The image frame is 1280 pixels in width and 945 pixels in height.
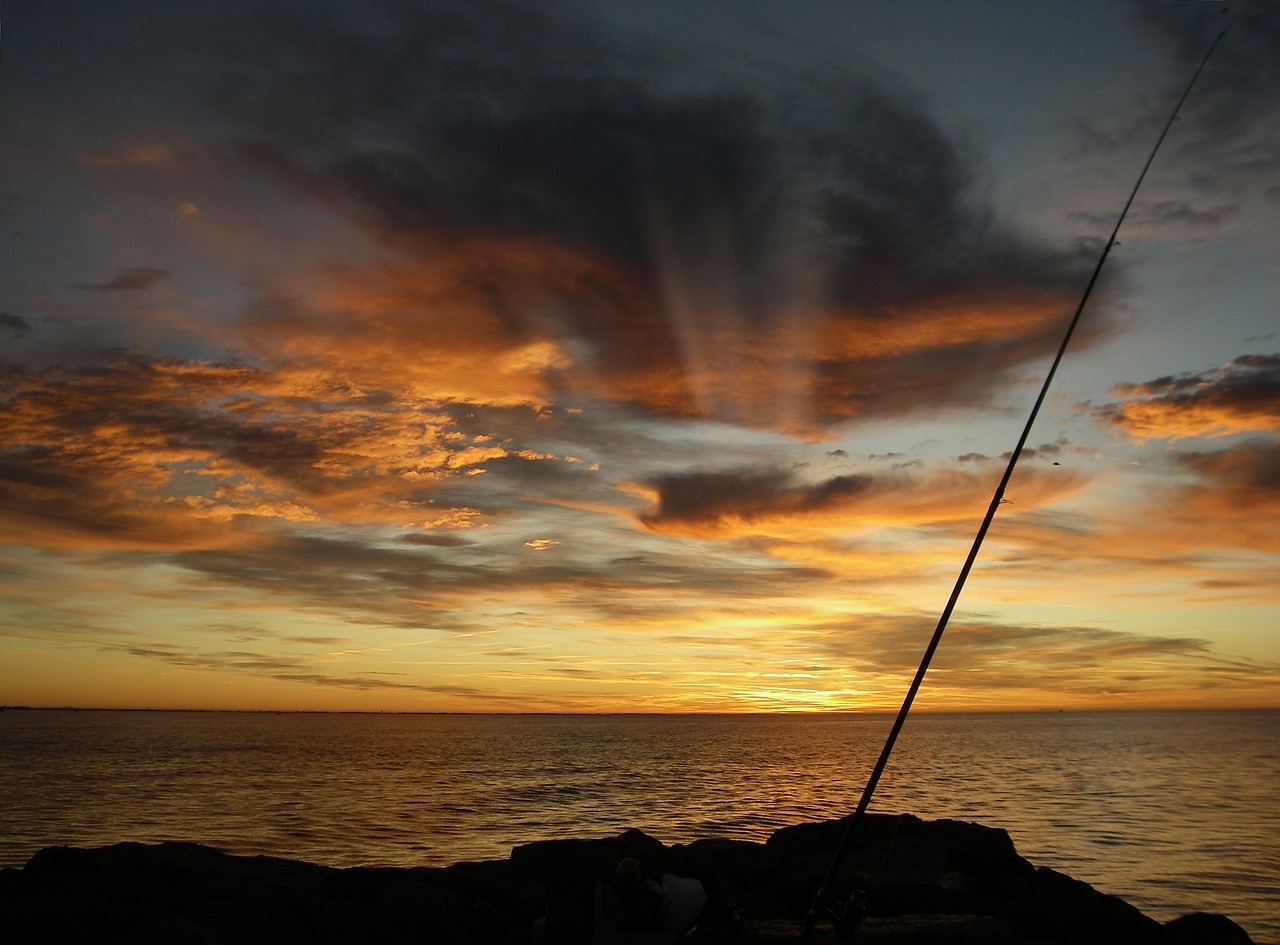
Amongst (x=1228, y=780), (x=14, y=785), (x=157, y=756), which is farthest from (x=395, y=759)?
(x=1228, y=780)

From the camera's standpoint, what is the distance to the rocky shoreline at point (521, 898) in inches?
428

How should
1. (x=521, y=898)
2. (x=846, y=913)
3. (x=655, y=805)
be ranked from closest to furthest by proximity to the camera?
(x=846, y=913)
(x=521, y=898)
(x=655, y=805)

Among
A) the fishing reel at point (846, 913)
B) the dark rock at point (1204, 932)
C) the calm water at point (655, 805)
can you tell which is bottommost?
the calm water at point (655, 805)

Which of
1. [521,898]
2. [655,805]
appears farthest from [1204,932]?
[655,805]

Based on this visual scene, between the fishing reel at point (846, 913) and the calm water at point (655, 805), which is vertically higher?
the fishing reel at point (846, 913)

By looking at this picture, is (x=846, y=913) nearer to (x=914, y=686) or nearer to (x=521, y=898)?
(x=914, y=686)

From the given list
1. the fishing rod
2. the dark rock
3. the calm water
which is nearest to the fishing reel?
the fishing rod

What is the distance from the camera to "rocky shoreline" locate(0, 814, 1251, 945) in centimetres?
1087

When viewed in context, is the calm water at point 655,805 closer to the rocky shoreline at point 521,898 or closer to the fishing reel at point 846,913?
the rocky shoreline at point 521,898

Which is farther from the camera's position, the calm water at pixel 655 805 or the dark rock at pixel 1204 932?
the calm water at pixel 655 805

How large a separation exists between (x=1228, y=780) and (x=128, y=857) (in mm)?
51051

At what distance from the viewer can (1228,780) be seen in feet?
155

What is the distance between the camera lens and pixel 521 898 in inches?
521

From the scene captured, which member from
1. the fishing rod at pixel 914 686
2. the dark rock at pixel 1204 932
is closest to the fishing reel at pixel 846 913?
the fishing rod at pixel 914 686
